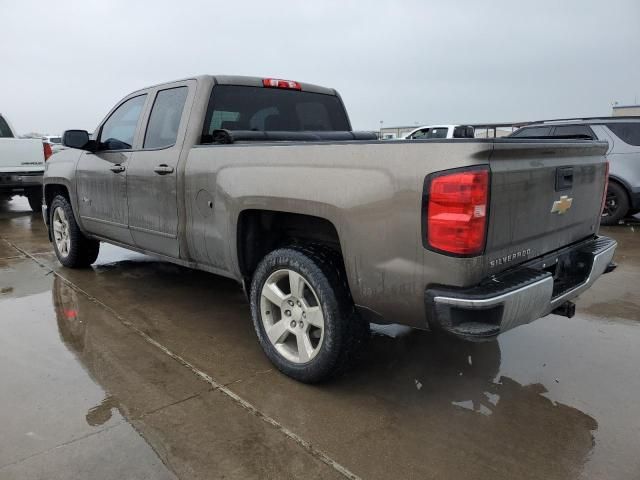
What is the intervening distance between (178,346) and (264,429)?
1.21m

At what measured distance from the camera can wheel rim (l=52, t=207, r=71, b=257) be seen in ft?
17.7

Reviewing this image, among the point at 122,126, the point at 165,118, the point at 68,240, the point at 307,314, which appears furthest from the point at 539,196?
the point at 68,240

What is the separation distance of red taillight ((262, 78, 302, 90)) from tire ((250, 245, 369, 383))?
1.68m

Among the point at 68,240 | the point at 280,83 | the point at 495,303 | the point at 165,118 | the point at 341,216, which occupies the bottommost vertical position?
the point at 68,240

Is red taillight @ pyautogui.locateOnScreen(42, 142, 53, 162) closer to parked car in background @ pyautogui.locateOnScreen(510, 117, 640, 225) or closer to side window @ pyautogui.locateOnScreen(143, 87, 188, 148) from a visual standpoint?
side window @ pyautogui.locateOnScreen(143, 87, 188, 148)

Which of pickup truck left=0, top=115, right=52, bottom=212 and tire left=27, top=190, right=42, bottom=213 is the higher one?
pickup truck left=0, top=115, right=52, bottom=212

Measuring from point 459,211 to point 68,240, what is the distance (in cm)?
456

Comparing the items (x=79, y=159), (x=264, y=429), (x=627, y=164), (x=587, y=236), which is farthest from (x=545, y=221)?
(x=627, y=164)

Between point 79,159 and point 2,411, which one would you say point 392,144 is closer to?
point 2,411

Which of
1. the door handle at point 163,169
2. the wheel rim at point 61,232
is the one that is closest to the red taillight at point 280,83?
the door handle at point 163,169

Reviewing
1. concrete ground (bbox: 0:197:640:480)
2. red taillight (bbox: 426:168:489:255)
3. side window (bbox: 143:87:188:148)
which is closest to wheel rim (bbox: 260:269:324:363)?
concrete ground (bbox: 0:197:640:480)

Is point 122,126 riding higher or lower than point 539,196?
higher

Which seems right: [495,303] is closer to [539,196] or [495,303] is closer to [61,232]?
[539,196]

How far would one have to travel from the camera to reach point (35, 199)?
399 inches
